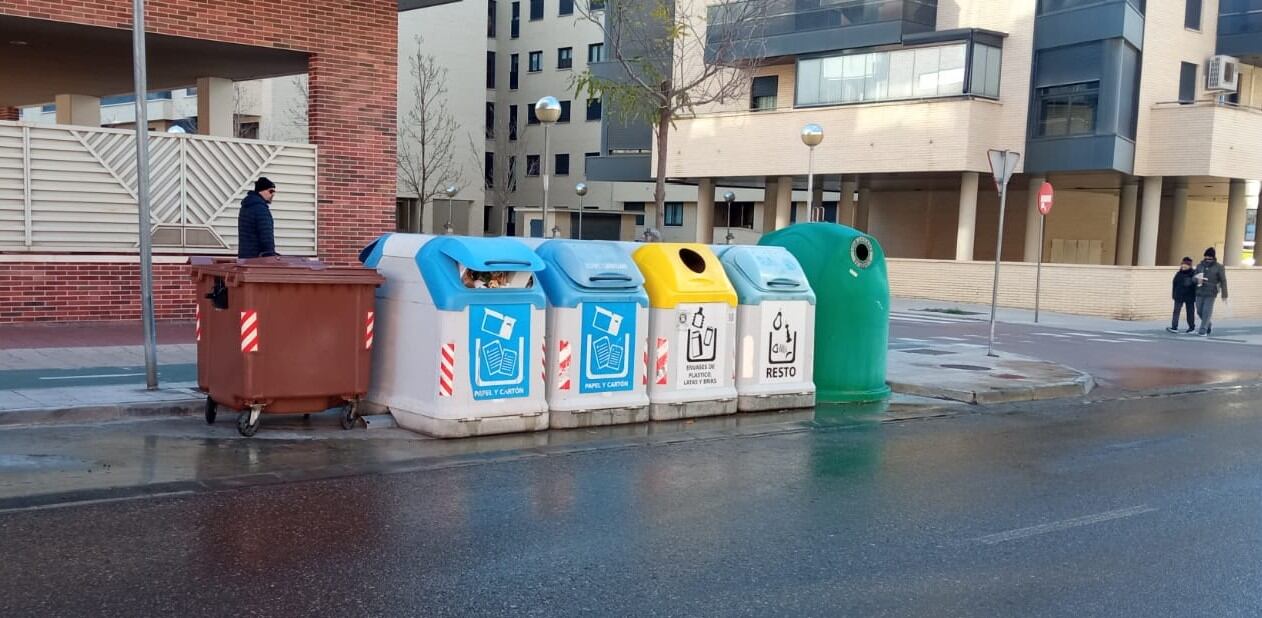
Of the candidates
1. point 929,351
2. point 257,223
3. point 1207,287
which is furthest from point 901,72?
point 257,223

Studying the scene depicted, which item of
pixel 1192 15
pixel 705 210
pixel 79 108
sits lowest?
pixel 705 210

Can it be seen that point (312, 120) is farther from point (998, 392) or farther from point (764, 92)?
point (764, 92)

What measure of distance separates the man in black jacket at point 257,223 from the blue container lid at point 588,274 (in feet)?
9.05

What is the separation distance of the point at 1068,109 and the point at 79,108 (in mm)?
24458

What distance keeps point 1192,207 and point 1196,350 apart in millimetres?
22886

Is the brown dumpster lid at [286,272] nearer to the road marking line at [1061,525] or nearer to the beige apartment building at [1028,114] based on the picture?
the road marking line at [1061,525]

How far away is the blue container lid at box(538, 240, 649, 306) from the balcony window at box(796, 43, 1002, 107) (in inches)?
923

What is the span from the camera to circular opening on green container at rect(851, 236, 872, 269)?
11164 mm

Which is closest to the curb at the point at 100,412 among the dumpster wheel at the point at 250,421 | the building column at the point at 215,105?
the dumpster wheel at the point at 250,421

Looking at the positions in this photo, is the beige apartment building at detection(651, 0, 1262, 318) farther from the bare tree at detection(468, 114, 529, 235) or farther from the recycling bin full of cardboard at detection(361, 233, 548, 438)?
the bare tree at detection(468, 114, 529, 235)

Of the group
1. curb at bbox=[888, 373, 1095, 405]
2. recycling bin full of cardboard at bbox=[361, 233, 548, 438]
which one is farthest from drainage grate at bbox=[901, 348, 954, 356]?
recycling bin full of cardboard at bbox=[361, 233, 548, 438]

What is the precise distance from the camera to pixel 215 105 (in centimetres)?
1911

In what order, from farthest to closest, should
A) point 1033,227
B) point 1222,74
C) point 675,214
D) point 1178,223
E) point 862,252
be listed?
point 675,214, point 1178,223, point 1033,227, point 1222,74, point 862,252

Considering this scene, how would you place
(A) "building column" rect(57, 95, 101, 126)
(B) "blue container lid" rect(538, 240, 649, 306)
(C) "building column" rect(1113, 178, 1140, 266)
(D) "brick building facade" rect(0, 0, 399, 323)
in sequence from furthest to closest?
1. (C) "building column" rect(1113, 178, 1140, 266)
2. (A) "building column" rect(57, 95, 101, 126)
3. (D) "brick building facade" rect(0, 0, 399, 323)
4. (B) "blue container lid" rect(538, 240, 649, 306)
